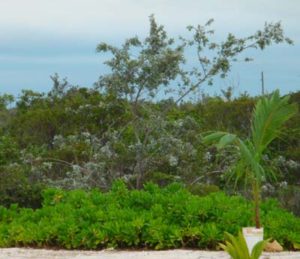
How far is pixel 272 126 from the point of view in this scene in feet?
31.4

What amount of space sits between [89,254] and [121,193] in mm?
1646

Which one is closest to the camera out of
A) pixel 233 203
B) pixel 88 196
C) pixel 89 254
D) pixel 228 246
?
pixel 228 246

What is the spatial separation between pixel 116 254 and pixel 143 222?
0.59 m

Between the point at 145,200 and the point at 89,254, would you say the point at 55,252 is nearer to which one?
the point at 89,254

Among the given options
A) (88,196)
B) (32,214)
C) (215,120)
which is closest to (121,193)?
(88,196)

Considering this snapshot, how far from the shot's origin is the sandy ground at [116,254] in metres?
10.0

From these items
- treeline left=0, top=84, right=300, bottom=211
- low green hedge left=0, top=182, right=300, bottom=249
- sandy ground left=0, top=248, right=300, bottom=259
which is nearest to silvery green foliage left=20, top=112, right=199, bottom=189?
treeline left=0, top=84, right=300, bottom=211

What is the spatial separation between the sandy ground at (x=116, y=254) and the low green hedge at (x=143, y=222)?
0.23 metres

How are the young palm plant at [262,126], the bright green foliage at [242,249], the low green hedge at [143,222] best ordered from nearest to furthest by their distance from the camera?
1. the bright green foliage at [242,249]
2. the young palm plant at [262,126]
3. the low green hedge at [143,222]

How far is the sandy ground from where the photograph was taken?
10.0 m

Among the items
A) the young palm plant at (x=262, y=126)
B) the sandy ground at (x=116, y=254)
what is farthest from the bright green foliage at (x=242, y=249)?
the sandy ground at (x=116, y=254)

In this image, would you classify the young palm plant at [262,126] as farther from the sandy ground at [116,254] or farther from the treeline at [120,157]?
the treeline at [120,157]

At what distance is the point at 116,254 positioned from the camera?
10469 millimetres

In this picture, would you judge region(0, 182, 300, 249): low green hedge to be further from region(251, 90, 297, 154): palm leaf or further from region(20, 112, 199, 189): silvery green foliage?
region(20, 112, 199, 189): silvery green foliage
